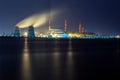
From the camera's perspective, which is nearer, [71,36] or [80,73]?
[80,73]

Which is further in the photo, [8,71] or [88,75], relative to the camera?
[8,71]

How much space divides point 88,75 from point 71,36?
139068mm

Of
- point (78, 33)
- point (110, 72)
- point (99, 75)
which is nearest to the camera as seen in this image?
point (99, 75)

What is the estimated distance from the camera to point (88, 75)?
62.8 ft

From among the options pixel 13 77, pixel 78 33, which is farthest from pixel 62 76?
pixel 78 33

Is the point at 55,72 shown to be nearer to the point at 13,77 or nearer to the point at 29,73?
the point at 29,73

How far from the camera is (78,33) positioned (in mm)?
156125

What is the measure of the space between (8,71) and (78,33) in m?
136

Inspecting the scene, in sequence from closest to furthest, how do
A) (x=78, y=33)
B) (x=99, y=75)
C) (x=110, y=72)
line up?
(x=99, y=75) < (x=110, y=72) < (x=78, y=33)

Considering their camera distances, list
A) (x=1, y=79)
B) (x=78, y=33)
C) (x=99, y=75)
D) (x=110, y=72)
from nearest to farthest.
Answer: (x=1, y=79) < (x=99, y=75) < (x=110, y=72) < (x=78, y=33)

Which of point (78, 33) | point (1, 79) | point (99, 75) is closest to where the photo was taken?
point (1, 79)

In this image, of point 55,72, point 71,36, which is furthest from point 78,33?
point 55,72

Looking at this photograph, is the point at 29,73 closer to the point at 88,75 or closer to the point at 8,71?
the point at 8,71

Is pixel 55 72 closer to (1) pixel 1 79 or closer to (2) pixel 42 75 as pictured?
(2) pixel 42 75
